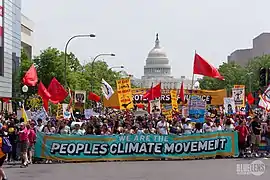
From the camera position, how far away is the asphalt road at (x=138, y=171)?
15906mm

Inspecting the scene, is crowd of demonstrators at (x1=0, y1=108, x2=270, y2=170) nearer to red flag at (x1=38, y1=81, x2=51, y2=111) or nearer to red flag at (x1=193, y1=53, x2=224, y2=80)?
red flag at (x1=193, y1=53, x2=224, y2=80)

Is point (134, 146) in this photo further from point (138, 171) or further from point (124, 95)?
point (124, 95)

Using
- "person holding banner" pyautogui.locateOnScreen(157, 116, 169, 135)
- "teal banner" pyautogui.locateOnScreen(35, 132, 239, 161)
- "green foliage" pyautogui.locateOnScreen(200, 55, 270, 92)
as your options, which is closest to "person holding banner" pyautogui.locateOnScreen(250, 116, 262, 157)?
"teal banner" pyautogui.locateOnScreen(35, 132, 239, 161)

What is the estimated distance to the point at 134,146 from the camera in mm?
21469

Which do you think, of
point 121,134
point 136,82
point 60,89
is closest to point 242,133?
point 121,134

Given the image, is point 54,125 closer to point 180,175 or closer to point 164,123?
point 164,123

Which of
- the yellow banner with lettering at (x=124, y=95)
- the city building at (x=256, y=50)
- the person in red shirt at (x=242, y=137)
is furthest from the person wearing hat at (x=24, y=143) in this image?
the city building at (x=256, y=50)

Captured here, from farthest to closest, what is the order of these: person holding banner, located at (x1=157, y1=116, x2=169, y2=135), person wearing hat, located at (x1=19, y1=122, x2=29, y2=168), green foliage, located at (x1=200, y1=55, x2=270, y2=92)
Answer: green foliage, located at (x1=200, y1=55, x2=270, y2=92)
person holding banner, located at (x1=157, y1=116, x2=169, y2=135)
person wearing hat, located at (x1=19, y1=122, x2=29, y2=168)

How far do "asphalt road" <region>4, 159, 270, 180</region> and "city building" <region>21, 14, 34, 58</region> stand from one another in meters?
85.2

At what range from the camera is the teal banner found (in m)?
21.2

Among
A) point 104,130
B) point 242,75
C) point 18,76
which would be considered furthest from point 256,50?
point 104,130

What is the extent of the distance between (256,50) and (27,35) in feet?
232

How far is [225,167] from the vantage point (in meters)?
18.2

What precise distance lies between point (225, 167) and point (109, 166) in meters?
3.73
